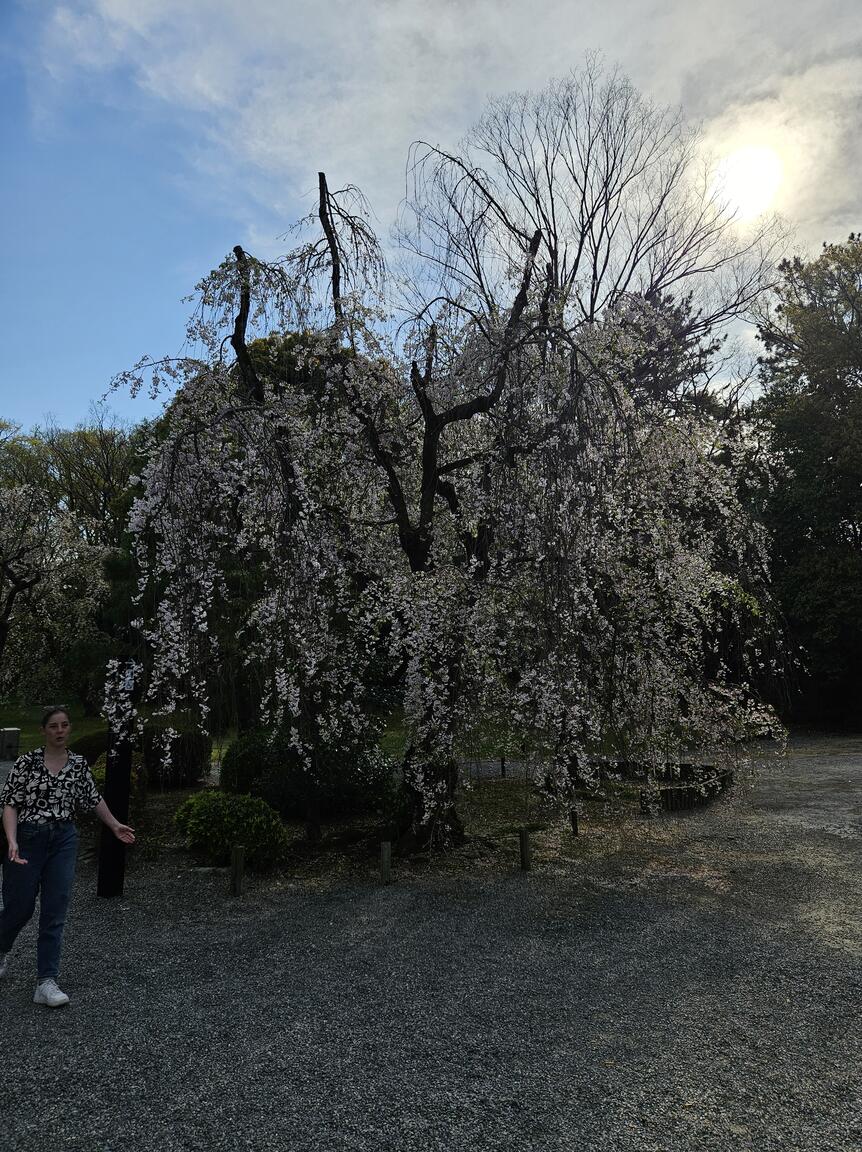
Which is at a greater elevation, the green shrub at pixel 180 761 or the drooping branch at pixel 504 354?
the drooping branch at pixel 504 354

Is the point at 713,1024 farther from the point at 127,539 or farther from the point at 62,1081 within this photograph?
the point at 127,539

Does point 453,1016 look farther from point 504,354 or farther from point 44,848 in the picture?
point 504,354

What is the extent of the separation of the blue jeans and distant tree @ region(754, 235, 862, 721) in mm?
19812

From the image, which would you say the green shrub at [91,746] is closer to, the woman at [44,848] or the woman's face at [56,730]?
the woman at [44,848]

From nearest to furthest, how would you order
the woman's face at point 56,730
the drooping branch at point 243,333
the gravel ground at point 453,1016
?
1. the gravel ground at point 453,1016
2. the woman's face at point 56,730
3. the drooping branch at point 243,333

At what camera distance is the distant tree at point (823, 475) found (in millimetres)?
20438

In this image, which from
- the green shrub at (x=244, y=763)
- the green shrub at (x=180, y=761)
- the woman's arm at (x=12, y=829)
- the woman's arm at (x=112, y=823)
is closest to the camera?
the woman's arm at (x=12, y=829)

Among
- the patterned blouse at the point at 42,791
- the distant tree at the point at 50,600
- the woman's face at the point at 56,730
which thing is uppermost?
the distant tree at the point at 50,600

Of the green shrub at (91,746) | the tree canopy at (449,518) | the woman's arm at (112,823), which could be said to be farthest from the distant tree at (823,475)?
the woman's arm at (112,823)

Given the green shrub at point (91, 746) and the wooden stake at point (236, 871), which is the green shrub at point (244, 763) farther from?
the wooden stake at point (236, 871)

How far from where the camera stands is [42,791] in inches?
190

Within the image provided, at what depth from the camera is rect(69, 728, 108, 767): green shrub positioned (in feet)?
37.3

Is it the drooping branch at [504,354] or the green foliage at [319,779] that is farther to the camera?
the green foliage at [319,779]

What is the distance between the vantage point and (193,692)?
7.00 metres
